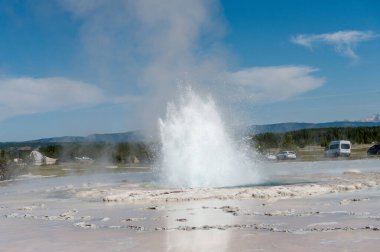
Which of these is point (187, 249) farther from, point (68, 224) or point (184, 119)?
point (184, 119)

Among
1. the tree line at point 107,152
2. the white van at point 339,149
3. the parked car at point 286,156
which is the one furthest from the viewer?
the tree line at point 107,152

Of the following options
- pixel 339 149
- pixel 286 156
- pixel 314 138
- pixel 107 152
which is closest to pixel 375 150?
pixel 339 149

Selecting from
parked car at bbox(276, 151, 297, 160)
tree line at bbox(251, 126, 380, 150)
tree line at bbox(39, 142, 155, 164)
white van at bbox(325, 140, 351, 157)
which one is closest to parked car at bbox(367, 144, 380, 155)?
white van at bbox(325, 140, 351, 157)

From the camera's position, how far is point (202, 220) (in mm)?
13664

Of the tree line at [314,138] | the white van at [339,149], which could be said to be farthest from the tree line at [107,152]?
the white van at [339,149]

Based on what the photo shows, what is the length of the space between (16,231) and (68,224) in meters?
1.24

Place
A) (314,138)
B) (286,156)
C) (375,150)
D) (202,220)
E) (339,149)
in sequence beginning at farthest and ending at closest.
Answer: (314,138)
(286,156)
(375,150)
(339,149)
(202,220)

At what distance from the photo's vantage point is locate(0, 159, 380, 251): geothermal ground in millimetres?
10539

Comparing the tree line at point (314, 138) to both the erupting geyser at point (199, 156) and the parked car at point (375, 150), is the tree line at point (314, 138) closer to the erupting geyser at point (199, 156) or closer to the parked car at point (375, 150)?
the parked car at point (375, 150)

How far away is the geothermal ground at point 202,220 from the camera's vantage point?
34.6 ft

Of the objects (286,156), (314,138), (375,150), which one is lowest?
(286,156)

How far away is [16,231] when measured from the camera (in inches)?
525

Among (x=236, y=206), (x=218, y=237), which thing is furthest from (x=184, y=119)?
(x=218, y=237)

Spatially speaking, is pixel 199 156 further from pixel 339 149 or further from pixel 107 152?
pixel 107 152
